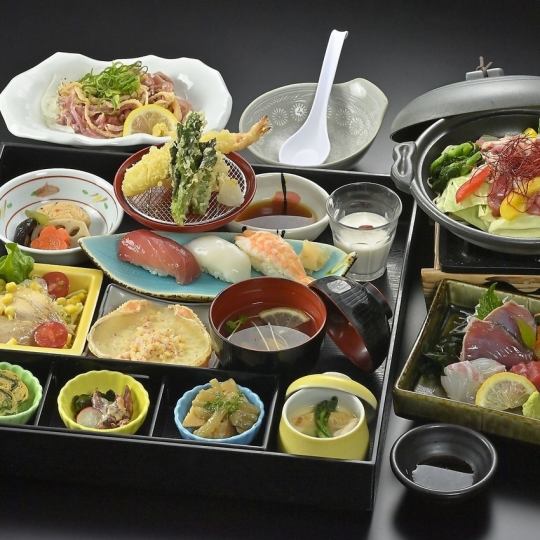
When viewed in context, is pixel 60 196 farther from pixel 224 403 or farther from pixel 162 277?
pixel 224 403

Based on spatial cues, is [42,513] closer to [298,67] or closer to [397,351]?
[397,351]

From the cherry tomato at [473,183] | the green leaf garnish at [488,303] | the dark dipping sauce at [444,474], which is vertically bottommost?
the dark dipping sauce at [444,474]

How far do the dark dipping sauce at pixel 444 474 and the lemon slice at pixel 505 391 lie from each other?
0.50 ft

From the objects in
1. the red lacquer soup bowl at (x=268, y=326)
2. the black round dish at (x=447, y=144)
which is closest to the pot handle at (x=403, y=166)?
the black round dish at (x=447, y=144)

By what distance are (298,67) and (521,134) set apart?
3.84 ft

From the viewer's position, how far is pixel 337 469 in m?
2.74

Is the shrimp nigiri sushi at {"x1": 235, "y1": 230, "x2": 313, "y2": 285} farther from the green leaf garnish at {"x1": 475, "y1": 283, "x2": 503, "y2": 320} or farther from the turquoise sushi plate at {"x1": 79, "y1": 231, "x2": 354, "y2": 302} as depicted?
the green leaf garnish at {"x1": 475, "y1": 283, "x2": 503, "y2": 320}

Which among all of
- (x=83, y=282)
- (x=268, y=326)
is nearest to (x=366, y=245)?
(x=268, y=326)

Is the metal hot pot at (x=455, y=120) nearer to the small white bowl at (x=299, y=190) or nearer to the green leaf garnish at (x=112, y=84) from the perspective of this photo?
the small white bowl at (x=299, y=190)

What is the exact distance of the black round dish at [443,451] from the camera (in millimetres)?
2818

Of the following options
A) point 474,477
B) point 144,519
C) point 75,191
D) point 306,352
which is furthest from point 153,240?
point 474,477

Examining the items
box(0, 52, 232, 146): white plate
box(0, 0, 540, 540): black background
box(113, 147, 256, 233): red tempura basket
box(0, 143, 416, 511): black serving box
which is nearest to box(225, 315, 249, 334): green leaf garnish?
box(0, 143, 416, 511): black serving box

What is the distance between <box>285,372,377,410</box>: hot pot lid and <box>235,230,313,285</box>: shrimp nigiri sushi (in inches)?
16.8

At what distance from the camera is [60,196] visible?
3.67 m
